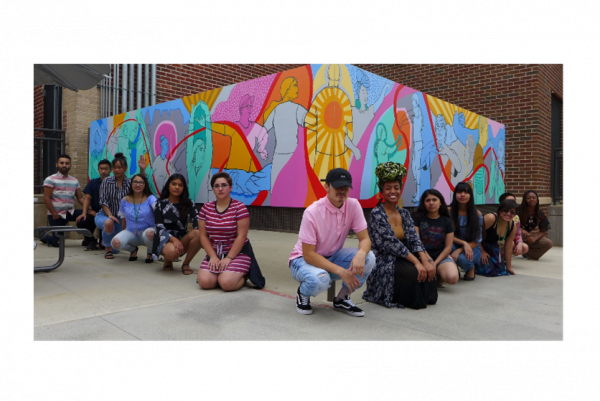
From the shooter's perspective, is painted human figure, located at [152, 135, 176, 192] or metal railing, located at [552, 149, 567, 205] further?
metal railing, located at [552, 149, 567, 205]

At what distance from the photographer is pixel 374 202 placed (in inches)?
311

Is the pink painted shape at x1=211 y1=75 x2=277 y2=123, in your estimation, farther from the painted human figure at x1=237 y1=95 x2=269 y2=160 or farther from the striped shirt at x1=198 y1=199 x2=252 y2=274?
the striped shirt at x1=198 y1=199 x2=252 y2=274

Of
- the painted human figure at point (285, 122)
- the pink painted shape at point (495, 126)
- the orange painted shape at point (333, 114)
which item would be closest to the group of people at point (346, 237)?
the painted human figure at point (285, 122)

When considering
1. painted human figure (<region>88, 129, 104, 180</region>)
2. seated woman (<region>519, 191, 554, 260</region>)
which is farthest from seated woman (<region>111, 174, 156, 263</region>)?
painted human figure (<region>88, 129, 104, 180</region>)

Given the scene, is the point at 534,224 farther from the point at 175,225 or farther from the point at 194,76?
the point at 194,76

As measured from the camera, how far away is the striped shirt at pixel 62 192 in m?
7.37

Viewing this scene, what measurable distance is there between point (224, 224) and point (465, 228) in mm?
2828

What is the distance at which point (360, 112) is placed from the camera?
7570mm

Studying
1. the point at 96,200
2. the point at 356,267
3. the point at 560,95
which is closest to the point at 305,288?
the point at 356,267

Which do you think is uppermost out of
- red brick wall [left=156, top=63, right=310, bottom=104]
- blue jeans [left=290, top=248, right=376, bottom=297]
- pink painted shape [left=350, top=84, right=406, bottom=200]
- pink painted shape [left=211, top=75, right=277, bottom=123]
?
red brick wall [left=156, top=63, right=310, bottom=104]

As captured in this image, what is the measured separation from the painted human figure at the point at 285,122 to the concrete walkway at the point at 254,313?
2850mm

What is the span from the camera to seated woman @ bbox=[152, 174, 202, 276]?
5.27 m

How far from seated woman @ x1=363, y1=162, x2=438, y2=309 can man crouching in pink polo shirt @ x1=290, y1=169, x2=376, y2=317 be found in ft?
1.46

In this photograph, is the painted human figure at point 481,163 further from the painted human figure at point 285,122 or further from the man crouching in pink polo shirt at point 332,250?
the man crouching in pink polo shirt at point 332,250
